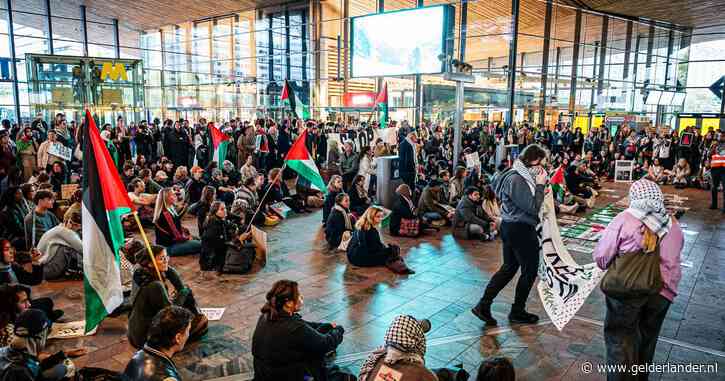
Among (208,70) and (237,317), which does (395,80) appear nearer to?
(208,70)

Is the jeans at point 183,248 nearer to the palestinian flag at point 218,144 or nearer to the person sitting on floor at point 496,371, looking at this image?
the palestinian flag at point 218,144

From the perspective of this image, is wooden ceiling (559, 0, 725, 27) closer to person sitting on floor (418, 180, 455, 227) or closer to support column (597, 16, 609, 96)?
support column (597, 16, 609, 96)

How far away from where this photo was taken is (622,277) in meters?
3.38

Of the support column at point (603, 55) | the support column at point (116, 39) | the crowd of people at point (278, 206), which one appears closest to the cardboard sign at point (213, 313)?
the crowd of people at point (278, 206)

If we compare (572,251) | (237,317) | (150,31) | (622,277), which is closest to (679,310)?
(572,251)

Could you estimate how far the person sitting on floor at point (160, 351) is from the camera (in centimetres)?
279

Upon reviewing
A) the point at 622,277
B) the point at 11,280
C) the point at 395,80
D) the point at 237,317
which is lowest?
the point at 237,317

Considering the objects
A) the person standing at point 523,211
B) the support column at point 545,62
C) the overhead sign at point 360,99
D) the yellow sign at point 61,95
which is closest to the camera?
the person standing at point 523,211

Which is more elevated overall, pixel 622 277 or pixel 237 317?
pixel 622 277

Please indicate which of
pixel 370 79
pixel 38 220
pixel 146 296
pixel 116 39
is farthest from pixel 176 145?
pixel 116 39

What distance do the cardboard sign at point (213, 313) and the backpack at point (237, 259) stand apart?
128cm

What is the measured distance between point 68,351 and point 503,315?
446 cm

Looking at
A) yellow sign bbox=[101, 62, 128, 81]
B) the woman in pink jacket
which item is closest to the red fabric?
the woman in pink jacket

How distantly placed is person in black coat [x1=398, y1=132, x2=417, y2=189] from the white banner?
18.7 ft
